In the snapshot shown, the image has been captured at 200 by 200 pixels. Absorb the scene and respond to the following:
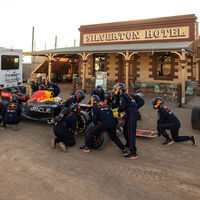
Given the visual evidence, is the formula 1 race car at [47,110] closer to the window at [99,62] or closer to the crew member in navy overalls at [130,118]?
the crew member in navy overalls at [130,118]

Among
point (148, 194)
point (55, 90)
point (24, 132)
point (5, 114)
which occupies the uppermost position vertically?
point (55, 90)

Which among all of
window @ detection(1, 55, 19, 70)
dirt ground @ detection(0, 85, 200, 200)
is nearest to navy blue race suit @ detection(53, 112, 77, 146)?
dirt ground @ detection(0, 85, 200, 200)

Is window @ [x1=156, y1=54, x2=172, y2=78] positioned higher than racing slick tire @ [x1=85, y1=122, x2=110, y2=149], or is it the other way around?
window @ [x1=156, y1=54, x2=172, y2=78]

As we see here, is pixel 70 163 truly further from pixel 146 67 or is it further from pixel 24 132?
pixel 146 67

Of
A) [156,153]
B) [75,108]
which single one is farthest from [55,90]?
[156,153]

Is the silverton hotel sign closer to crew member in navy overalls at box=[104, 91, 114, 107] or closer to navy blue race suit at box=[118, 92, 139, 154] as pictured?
crew member in navy overalls at box=[104, 91, 114, 107]

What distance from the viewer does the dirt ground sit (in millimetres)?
3305

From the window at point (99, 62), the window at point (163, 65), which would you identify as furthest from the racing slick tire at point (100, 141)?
the window at point (99, 62)

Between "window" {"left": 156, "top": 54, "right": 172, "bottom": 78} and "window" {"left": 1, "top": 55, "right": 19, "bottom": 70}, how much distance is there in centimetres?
1063

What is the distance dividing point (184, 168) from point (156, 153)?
0.91m

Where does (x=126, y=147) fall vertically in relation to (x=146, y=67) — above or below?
below

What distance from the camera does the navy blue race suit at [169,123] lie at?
558 centimetres

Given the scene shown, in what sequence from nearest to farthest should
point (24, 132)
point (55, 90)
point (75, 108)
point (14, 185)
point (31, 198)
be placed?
point (31, 198) < point (14, 185) < point (75, 108) < point (24, 132) < point (55, 90)

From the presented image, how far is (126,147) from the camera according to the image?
5348 mm
